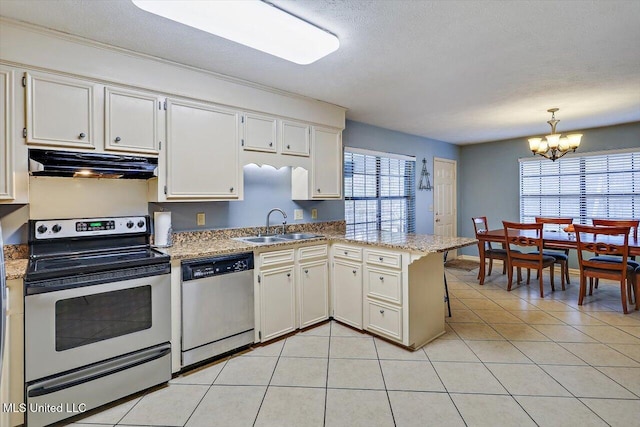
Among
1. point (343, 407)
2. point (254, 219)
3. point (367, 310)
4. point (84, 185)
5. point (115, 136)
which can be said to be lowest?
point (343, 407)

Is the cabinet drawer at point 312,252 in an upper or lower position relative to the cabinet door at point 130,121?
lower

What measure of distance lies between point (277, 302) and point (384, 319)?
0.94 m

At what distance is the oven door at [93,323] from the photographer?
178 centimetres

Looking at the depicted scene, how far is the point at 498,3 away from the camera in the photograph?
1805 mm

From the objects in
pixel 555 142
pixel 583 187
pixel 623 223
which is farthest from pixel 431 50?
pixel 583 187

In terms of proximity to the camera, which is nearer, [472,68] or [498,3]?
[498,3]

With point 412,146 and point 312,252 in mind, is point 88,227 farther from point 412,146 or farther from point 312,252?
point 412,146

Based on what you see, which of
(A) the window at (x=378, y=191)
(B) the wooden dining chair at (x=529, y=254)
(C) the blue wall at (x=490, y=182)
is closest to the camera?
(B) the wooden dining chair at (x=529, y=254)

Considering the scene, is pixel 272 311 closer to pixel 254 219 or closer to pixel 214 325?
pixel 214 325

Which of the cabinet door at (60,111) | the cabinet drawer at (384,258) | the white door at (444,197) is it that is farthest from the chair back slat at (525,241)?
the cabinet door at (60,111)

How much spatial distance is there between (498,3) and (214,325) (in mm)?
2778

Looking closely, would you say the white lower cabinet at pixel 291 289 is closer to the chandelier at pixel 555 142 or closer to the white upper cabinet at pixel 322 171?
the white upper cabinet at pixel 322 171

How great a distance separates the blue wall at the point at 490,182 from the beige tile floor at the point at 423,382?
312 cm

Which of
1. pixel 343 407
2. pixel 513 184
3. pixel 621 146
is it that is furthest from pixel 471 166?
pixel 343 407
